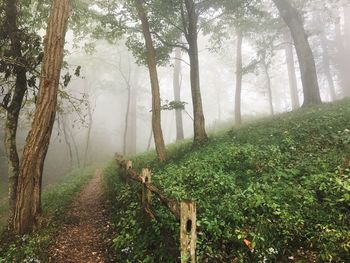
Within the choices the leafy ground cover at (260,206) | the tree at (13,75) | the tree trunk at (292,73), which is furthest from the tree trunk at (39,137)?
the tree trunk at (292,73)

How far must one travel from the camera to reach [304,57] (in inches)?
727

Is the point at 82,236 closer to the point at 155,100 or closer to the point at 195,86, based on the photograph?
the point at 155,100

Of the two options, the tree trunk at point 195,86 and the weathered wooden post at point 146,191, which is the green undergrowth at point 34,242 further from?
the tree trunk at point 195,86

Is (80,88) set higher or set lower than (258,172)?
higher

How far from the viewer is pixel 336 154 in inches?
331

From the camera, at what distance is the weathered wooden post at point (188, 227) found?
14.2 feet

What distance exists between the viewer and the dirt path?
6.69 meters

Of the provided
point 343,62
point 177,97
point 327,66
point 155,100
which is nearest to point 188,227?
point 155,100

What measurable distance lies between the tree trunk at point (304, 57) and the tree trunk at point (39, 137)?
1462cm

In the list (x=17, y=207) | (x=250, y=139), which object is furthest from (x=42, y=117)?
(x=250, y=139)

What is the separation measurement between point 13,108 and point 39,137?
110 inches

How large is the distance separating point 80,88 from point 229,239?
2051 inches

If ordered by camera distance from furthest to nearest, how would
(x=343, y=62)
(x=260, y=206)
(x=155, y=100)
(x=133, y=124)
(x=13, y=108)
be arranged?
(x=133, y=124) → (x=343, y=62) → (x=155, y=100) → (x=13, y=108) → (x=260, y=206)

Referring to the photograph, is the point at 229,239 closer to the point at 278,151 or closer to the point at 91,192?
the point at 278,151
